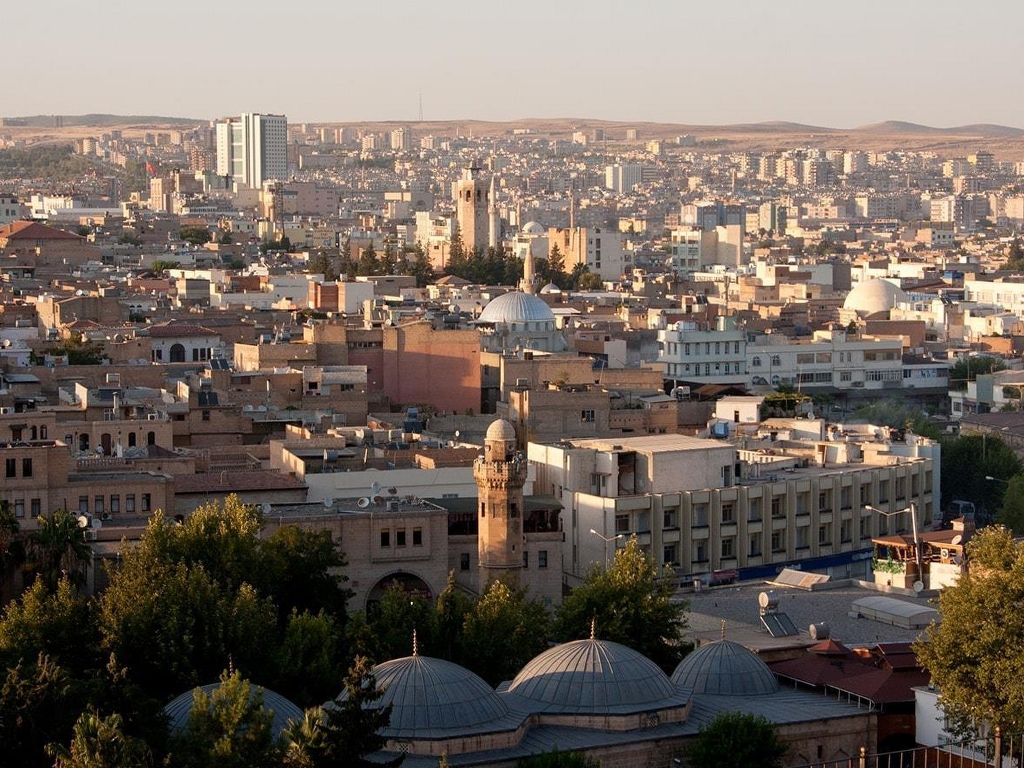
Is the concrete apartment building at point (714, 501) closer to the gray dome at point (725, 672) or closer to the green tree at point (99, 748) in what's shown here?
the gray dome at point (725, 672)

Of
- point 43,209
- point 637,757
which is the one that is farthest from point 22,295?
point 43,209

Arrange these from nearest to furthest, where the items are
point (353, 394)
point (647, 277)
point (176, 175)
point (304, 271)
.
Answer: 1. point (353, 394)
2. point (304, 271)
3. point (647, 277)
4. point (176, 175)

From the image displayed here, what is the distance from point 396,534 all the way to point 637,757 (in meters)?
8.04

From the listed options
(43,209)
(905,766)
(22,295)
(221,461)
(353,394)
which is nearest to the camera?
(905,766)

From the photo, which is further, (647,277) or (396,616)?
(647,277)

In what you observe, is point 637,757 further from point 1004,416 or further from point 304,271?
point 304,271

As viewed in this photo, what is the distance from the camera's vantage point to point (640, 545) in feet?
104

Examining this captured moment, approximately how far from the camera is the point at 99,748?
60.3 feet

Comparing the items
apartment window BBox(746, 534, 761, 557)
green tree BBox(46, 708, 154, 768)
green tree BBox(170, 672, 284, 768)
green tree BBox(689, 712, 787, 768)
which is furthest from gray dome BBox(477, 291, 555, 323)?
green tree BBox(46, 708, 154, 768)

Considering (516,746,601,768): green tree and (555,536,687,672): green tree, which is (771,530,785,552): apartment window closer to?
(555,536,687,672): green tree

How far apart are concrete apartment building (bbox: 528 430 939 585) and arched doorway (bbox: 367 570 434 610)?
275cm

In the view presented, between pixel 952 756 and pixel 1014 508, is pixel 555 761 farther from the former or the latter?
pixel 1014 508

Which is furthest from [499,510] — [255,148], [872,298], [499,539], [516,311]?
[255,148]

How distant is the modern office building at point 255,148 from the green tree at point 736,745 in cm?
16766
